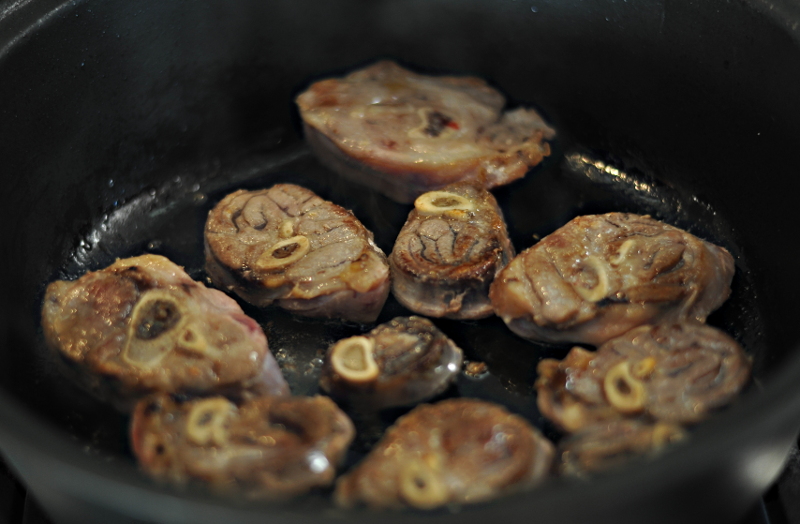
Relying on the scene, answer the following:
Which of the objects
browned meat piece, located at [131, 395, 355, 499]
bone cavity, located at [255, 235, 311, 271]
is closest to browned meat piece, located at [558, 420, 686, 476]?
browned meat piece, located at [131, 395, 355, 499]

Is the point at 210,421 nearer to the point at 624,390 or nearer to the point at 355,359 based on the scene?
the point at 355,359

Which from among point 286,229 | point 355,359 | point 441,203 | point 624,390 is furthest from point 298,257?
point 624,390

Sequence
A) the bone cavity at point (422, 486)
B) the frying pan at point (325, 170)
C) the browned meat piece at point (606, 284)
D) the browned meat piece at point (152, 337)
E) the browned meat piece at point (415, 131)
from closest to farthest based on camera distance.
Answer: the bone cavity at point (422, 486) → the browned meat piece at point (152, 337) → the browned meat piece at point (606, 284) → the frying pan at point (325, 170) → the browned meat piece at point (415, 131)

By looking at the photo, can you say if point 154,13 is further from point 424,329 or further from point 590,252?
point 590,252

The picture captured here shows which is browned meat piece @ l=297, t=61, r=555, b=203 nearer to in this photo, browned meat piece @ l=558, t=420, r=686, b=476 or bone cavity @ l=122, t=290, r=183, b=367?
bone cavity @ l=122, t=290, r=183, b=367

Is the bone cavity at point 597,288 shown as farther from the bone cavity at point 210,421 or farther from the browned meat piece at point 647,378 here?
the bone cavity at point 210,421

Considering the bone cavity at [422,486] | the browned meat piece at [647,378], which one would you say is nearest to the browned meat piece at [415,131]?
the browned meat piece at [647,378]

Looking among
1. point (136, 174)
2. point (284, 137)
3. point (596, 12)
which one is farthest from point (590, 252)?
point (136, 174)
